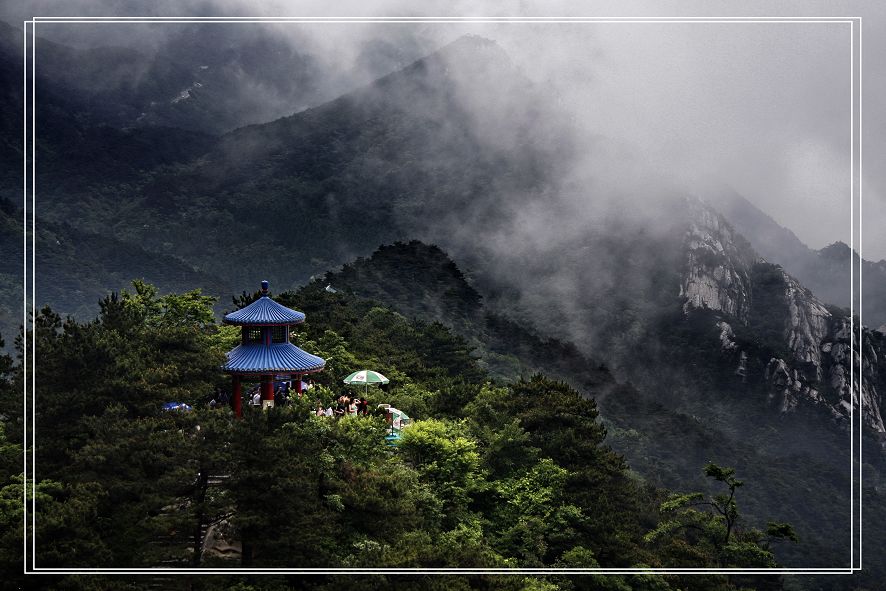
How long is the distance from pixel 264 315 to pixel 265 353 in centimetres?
121

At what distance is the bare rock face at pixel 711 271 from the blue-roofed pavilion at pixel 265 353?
313 feet

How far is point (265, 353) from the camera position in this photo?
26000mm

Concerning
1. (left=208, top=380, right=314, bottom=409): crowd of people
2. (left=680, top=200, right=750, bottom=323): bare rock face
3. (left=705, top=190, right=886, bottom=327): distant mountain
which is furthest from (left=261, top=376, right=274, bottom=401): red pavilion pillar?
(left=705, top=190, right=886, bottom=327): distant mountain

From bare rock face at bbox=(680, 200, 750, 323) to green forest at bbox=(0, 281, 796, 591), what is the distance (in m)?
84.6

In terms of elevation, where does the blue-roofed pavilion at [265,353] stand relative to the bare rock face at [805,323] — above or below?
below

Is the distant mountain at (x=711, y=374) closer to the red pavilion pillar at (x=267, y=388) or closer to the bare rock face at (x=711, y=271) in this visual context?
the bare rock face at (x=711, y=271)

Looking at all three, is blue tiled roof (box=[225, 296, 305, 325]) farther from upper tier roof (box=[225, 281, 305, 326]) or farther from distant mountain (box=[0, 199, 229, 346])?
distant mountain (box=[0, 199, 229, 346])

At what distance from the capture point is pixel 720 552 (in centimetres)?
3228

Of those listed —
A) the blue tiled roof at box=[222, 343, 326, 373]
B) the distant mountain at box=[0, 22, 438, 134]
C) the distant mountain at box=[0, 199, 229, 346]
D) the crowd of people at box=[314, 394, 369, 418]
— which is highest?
the distant mountain at box=[0, 22, 438, 134]

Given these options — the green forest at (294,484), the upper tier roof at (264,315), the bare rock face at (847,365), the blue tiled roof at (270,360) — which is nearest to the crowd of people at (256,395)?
the green forest at (294,484)

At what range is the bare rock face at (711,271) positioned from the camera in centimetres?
11444

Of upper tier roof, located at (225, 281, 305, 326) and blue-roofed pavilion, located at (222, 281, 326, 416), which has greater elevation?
upper tier roof, located at (225, 281, 305, 326)

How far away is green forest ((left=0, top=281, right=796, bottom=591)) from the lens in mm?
19312

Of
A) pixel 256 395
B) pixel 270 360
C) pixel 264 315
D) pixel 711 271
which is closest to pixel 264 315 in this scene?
pixel 264 315
